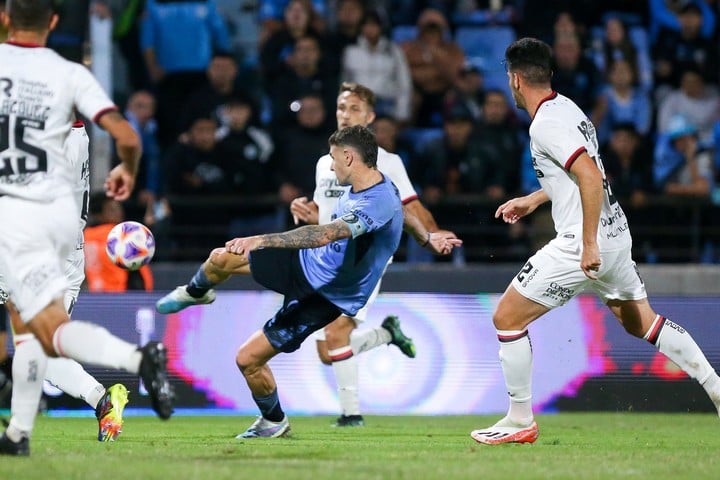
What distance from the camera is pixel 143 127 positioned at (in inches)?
606

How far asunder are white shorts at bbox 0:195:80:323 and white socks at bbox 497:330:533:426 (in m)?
2.99

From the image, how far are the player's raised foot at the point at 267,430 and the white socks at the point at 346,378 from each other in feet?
4.51

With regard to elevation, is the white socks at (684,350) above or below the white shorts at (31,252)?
below

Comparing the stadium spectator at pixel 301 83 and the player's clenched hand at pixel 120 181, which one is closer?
the player's clenched hand at pixel 120 181

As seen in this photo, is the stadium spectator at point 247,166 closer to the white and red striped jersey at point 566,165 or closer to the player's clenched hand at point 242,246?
the white and red striped jersey at point 566,165

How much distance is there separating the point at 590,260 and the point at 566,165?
60 cm

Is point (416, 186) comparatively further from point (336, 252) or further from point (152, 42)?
point (336, 252)

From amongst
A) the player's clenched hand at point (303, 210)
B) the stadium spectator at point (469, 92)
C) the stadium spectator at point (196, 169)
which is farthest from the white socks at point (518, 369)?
the stadium spectator at point (469, 92)

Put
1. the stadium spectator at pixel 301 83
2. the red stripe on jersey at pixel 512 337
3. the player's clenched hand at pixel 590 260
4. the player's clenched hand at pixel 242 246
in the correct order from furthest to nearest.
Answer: the stadium spectator at pixel 301 83
the red stripe on jersey at pixel 512 337
the player's clenched hand at pixel 590 260
the player's clenched hand at pixel 242 246

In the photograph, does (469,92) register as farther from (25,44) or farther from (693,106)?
(25,44)

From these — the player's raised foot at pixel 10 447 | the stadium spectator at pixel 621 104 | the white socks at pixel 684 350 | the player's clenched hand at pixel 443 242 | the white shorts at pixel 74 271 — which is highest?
the stadium spectator at pixel 621 104

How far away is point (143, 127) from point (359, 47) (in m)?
2.73

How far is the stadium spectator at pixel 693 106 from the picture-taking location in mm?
16078

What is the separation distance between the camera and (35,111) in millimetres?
6945
